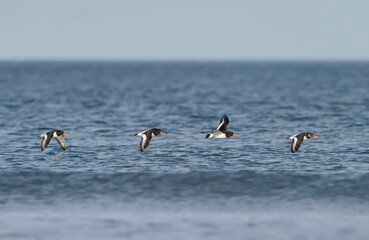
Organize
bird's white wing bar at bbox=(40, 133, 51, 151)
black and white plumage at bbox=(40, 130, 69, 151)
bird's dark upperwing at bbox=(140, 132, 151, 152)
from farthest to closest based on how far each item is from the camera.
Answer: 1. black and white plumage at bbox=(40, 130, 69, 151)
2. bird's white wing bar at bbox=(40, 133, 51, 151)
3. bird's dark upperwing at bbox=(140, 132, 151, 152)

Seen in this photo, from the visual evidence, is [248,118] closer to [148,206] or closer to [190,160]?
[190,160]

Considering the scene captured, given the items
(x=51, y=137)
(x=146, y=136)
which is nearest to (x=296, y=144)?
(x=146, y=136)

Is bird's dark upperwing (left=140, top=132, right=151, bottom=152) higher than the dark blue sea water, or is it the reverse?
bird's dark upperwing (left=140, top=132, right=151, bottom=152)

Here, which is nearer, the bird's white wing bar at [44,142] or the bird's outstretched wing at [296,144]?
the bird's outstretched wing at [296,144]

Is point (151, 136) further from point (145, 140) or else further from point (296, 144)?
point (296, 144)

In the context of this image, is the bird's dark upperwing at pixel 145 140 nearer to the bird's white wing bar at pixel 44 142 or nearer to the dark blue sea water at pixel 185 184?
the dark blue sea water at pixel 185 184

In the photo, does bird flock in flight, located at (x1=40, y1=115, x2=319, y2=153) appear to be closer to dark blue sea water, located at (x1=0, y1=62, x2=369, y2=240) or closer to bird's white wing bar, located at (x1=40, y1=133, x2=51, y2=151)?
bird's white wing bar, located at (x1=40, y1=133, x2=51, y2=151)

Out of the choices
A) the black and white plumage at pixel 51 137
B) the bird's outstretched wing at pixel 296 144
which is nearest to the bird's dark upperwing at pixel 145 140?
the black and white plumage at pixel 51 137

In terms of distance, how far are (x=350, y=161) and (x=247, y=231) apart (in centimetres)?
1013

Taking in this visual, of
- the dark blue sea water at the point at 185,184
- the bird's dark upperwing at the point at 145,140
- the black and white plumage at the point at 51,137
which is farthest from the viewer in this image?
the black and white plumage at the point at 51,137

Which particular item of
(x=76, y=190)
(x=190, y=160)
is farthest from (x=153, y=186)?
(x=190, y=160)

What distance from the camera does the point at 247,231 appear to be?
14.6 meters

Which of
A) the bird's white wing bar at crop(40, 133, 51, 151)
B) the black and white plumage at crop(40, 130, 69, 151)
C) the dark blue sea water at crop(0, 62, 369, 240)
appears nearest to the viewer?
the dark blue sea water at crop(0, 62, 369, 240)

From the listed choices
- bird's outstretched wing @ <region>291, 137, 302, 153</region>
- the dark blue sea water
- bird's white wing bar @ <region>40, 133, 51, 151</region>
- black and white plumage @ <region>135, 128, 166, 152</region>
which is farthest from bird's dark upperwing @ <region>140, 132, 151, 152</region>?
bird's outstretched wing @ <region>291, 137, 302, 153</region>
